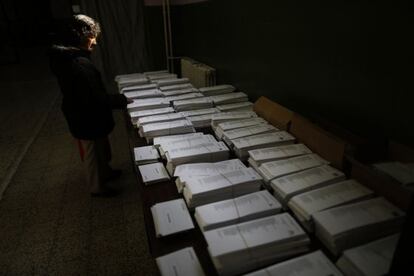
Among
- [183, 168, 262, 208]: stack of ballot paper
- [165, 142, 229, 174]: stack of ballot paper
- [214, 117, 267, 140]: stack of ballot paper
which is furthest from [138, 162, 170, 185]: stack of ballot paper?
[214, 117, 267, 140]: stack of ballot paper

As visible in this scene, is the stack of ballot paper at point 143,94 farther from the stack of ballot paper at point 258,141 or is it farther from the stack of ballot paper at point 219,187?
the stack of ballot paper at point 219,187

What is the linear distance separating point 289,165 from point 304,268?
0.58 m

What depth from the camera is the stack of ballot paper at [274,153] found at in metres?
1.54

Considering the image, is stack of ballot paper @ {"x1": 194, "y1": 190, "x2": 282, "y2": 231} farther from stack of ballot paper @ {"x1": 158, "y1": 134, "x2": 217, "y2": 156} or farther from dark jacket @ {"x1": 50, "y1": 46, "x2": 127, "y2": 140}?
dark jacket @ {"x1": 50, "y1": 46, "x2": 127, "y2": 140}

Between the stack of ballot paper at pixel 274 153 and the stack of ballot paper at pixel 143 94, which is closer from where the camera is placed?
the stack of ballot paper at pixel 274 153

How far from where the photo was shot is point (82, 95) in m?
2.19

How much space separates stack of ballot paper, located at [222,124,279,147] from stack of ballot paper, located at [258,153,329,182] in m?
0.37

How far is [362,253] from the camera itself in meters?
0.95

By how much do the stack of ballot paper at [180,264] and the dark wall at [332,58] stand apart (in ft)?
3.39

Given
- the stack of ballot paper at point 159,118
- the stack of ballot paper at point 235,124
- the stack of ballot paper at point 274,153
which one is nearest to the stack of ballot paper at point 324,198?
the stack of ballot paper at point 274,153

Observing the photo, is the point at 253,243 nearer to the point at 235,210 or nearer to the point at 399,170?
the point at 235,210

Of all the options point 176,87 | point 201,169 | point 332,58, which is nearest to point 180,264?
point 201,169

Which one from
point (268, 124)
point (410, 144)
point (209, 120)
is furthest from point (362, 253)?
point (209, 120)

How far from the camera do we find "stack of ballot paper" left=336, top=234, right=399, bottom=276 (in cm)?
89
